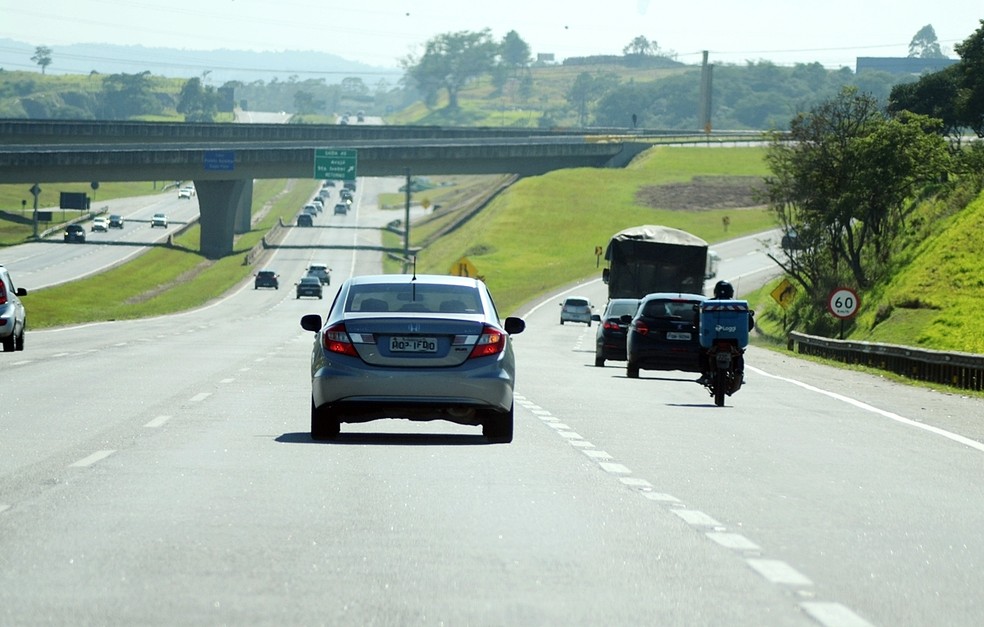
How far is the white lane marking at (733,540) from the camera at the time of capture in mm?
10141

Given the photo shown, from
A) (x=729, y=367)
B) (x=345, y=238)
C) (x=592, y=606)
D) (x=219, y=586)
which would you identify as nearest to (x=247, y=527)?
(x=219, y=586)

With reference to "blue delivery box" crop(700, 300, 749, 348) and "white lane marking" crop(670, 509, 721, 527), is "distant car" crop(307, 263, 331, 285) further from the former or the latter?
"white lane marking" crop(670, 509, 721, 527)

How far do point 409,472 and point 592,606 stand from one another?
6.19 metres

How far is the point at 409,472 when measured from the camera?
14.2m

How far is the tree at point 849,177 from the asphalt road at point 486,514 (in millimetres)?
39168

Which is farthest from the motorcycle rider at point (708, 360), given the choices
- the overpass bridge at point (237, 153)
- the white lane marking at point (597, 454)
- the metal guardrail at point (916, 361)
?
the overpass bridge at point (237, 153)

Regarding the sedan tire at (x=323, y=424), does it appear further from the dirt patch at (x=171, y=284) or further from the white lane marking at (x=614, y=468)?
the dirt patch at (x=171, y=284)

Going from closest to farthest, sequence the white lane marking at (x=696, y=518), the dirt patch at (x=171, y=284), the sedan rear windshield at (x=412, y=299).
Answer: the white lane marking at (x=696, y=518) < the sedan rear windshield at (x=412, y=299) < the dirt patch at (x=171, y=284)

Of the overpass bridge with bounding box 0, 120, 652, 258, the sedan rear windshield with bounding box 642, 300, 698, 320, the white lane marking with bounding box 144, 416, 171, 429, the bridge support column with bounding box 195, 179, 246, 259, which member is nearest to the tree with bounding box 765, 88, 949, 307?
the sedan rear windshield with bounding box 642, 300, 698, 320

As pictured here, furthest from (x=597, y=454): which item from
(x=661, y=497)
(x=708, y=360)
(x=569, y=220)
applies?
(x=569, y=220)

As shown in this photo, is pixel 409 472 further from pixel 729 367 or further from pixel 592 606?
pixel 729 367

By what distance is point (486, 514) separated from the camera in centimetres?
1150

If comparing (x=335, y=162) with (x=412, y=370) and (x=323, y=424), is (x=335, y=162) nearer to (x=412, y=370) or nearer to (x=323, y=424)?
(x=323, y=424)

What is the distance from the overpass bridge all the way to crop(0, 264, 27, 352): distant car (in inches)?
2841
